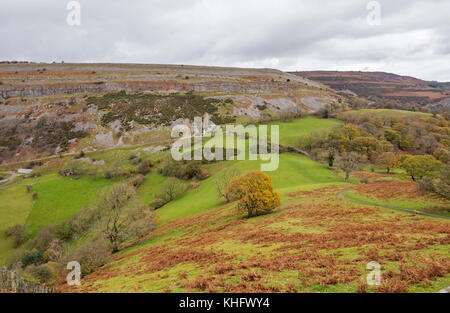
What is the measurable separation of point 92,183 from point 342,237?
3141 inches

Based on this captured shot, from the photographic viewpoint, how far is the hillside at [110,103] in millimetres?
109000

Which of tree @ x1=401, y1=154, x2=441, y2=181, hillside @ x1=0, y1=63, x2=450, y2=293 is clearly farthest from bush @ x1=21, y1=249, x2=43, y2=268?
tree @ x1=401, y1=154, x2=441, y2=181

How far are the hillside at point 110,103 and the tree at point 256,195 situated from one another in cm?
8741

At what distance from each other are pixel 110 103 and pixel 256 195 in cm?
13467

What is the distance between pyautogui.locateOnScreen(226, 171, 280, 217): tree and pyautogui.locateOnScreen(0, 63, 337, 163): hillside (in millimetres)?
87412

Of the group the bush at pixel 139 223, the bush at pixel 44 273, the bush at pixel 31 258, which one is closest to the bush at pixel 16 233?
the bush at pixel 31 258

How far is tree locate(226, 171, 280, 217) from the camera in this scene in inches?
1313

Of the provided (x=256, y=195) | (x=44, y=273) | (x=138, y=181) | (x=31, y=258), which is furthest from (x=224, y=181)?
(x=31, y=258)

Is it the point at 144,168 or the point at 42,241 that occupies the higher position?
the point at 144,168

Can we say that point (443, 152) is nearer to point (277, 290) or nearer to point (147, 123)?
point (277, 290)

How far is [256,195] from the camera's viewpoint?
33344 millimetres

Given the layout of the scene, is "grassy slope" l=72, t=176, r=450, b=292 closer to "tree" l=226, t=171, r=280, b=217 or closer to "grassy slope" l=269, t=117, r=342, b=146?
"tree" l=226, t=171, r=280, b=217

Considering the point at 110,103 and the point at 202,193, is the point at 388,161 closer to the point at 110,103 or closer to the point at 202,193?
the point at 202,193
